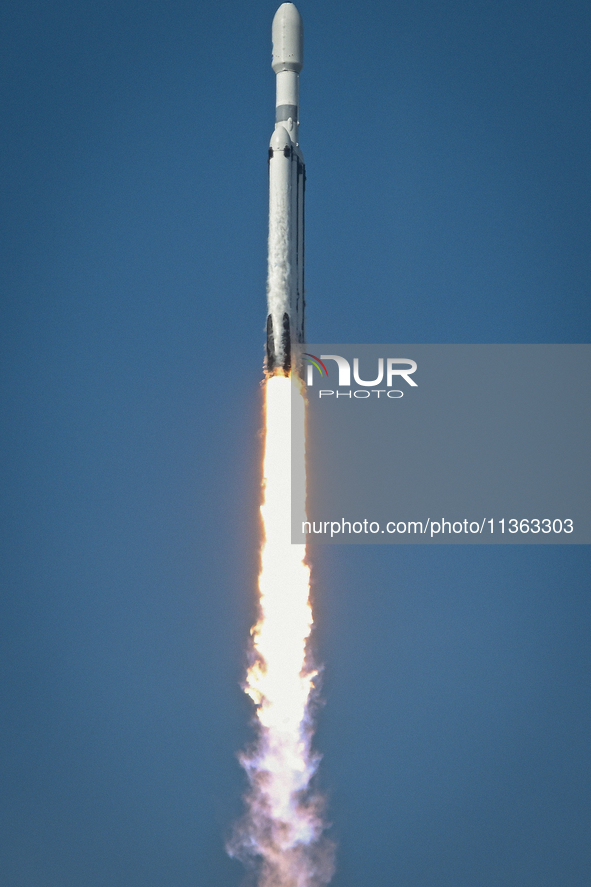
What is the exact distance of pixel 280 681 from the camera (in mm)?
21000

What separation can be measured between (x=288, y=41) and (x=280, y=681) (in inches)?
506

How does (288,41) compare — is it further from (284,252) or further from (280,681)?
(280,681)

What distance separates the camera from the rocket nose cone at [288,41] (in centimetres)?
2038

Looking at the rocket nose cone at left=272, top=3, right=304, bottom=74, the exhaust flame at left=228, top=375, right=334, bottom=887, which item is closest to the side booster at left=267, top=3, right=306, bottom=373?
the exhaust flame at left=228, top=375, right=334, bottom=887

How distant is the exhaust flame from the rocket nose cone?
658 cm

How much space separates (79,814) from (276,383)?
42.3 ft

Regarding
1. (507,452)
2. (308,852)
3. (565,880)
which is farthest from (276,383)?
(565,880)

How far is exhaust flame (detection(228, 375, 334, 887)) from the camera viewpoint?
20.7 metres

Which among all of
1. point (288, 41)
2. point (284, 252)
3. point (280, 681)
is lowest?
point (280, 681)

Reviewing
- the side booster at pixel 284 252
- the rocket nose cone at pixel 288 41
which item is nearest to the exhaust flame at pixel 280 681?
the side booster at pixel 284 252

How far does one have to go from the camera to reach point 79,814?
25438mm

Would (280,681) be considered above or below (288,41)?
below

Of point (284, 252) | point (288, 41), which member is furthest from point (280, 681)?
point (288, 41)

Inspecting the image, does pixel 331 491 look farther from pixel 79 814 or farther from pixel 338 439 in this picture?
pixel 79 814
